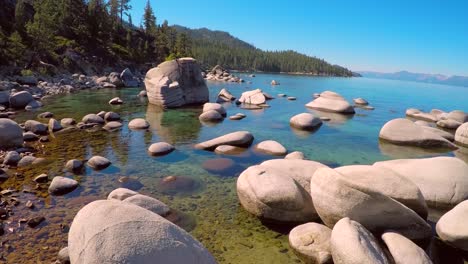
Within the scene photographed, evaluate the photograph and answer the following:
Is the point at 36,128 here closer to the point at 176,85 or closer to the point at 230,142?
the point at 230,142

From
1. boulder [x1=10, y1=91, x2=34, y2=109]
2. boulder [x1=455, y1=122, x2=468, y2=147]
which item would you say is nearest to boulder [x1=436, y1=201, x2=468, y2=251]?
boulder [x1=455, y1=122, x2=468, y2=147]

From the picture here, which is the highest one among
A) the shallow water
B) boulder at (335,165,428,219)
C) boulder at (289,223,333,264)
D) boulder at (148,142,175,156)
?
boulder at (335,165,428,219)

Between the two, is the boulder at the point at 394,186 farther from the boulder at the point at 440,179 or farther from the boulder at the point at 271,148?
the boulder at the point at 271,148

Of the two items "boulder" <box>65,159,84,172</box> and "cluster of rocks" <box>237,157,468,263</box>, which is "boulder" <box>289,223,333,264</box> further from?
"boulder" <box>65,159,84,172</box>

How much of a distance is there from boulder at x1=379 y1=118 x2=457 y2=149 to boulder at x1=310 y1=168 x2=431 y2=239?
41.8 feet

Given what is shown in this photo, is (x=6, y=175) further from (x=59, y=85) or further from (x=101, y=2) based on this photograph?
(x=101, y=2)

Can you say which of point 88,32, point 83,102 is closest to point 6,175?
point 83,102

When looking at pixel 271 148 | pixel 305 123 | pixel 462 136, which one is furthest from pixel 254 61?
pixel 271 148

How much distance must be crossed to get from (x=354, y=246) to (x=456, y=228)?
347 cm

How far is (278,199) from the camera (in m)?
8.66

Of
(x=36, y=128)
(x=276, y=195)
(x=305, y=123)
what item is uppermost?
(x=276, y=195)

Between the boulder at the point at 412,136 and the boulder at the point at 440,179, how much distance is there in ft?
27.5

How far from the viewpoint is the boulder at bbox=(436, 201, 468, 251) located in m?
7.56

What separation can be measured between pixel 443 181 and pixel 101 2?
290 ft
